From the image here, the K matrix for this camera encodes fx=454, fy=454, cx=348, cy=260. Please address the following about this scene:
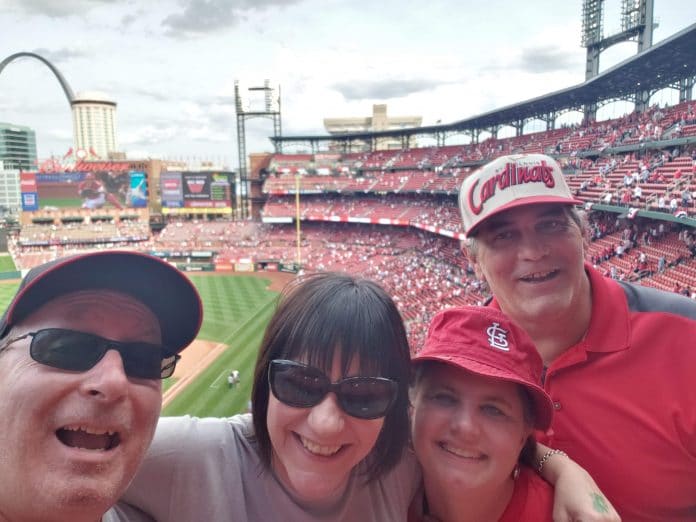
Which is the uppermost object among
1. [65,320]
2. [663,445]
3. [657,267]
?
[65,320]

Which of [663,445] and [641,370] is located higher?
[641,370]

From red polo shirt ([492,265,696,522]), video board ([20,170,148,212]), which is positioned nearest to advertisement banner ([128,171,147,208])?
video board ([20,170,148,212])

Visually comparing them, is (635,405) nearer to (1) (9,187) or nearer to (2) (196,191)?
(2) (196,191)

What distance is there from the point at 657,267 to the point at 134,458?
1929cm

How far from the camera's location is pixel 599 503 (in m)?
2.08

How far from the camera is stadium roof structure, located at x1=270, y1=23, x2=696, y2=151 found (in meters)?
21.3

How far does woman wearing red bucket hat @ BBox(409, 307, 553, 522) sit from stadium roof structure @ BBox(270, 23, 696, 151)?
22.3 m

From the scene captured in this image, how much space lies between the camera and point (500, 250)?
2930 mm

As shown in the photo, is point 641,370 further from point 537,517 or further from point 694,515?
point 537,517

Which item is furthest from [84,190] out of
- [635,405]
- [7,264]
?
[635,405]

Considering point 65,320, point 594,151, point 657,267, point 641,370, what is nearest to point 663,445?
point 641,370

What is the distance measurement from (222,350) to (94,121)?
488 ft

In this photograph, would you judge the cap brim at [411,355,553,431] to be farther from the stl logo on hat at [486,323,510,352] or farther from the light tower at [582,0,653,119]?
the light tower at [582,0,653,119]

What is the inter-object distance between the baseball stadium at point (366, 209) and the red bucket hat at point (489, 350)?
1280mm
